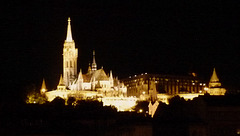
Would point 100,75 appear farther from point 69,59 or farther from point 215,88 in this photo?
point 215,88

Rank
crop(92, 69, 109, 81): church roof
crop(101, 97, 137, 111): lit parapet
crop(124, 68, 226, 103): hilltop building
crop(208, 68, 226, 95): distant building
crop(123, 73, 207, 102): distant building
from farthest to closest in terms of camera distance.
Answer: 1. crop(123, 73, 207, 102): distant building
2. crop(124, 68, 226, 103): hilltop building
3. crop(92, 69, 109, 81): church roof
4. crop(208, 68, 226, 95): distant building
5. crop(101, 97, 137, 111): lit parapet

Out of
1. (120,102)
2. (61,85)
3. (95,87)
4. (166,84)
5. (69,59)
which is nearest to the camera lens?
(120,102)

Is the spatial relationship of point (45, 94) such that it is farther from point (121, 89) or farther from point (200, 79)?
point (200, 79)

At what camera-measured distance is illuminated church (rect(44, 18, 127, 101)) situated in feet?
408

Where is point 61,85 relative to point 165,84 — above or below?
below

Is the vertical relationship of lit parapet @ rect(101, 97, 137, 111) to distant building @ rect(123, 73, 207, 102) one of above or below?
below

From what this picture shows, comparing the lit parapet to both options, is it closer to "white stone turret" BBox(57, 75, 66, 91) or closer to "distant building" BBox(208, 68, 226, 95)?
"white stone turret" BBox(57, 75, 66, 91)

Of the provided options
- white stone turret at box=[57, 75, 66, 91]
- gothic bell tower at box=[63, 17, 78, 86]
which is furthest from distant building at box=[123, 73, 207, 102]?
white stone turret at box=[57, 75, 66, 91]

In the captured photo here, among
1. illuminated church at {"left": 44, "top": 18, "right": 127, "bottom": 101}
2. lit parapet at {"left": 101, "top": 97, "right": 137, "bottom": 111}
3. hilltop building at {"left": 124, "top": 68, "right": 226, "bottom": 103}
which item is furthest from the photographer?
hilltop building at {"left": 124, "top": 68, "right": 226, "bottom": 103}

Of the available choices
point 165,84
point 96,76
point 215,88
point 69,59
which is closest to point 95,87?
point 96,76

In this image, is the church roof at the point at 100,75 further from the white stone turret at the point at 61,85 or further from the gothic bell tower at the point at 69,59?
the white stone turret at the point at 61,85

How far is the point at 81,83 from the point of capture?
5079 inches

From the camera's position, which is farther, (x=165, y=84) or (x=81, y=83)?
(x=165, y=84)

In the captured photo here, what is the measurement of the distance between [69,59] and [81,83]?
472 inches
